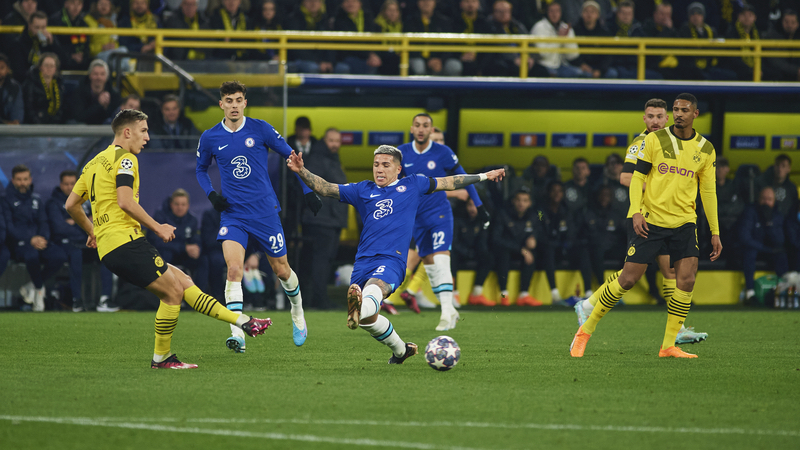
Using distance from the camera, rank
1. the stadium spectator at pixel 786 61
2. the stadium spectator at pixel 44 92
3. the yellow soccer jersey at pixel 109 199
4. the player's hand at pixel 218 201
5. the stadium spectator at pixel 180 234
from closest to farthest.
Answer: the yellow soccer jersey at pixel 109 199
the player's hand at pixel 218 201
the stadium spectator at pixel 180 234
the stadium spectator at pixel 44 92
the stadium spectator at pixel 786 61

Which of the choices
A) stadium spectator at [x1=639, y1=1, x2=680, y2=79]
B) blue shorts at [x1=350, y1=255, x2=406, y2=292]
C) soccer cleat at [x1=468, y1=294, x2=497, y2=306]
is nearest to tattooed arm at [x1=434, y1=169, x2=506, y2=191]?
blue shorts at [x1=350, y1=255, x2=406, y2=292]

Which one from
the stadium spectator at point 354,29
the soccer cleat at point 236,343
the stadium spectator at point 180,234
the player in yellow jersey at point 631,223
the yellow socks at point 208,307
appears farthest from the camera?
the stadium spectator at point 354,29

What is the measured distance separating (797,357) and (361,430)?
487cm

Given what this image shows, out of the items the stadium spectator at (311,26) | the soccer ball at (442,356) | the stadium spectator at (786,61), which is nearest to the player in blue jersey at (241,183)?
the soccer ball at (442,356)

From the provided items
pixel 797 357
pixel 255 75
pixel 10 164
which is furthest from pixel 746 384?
pixel 10 164

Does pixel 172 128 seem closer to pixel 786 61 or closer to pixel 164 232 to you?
pixel 164 232

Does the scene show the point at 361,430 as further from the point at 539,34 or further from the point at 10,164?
the point at 539,34

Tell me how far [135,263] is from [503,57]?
400 inches

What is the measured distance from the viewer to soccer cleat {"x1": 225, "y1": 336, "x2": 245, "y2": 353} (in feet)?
25.0

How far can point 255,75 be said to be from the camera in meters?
12.5

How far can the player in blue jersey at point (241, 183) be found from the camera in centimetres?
791

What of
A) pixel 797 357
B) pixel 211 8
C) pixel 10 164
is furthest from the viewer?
pixel 211 8

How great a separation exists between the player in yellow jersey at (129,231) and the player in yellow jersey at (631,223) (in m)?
3.21

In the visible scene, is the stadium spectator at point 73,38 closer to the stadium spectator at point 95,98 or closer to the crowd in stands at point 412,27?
the crowd in stands at point 412,27
